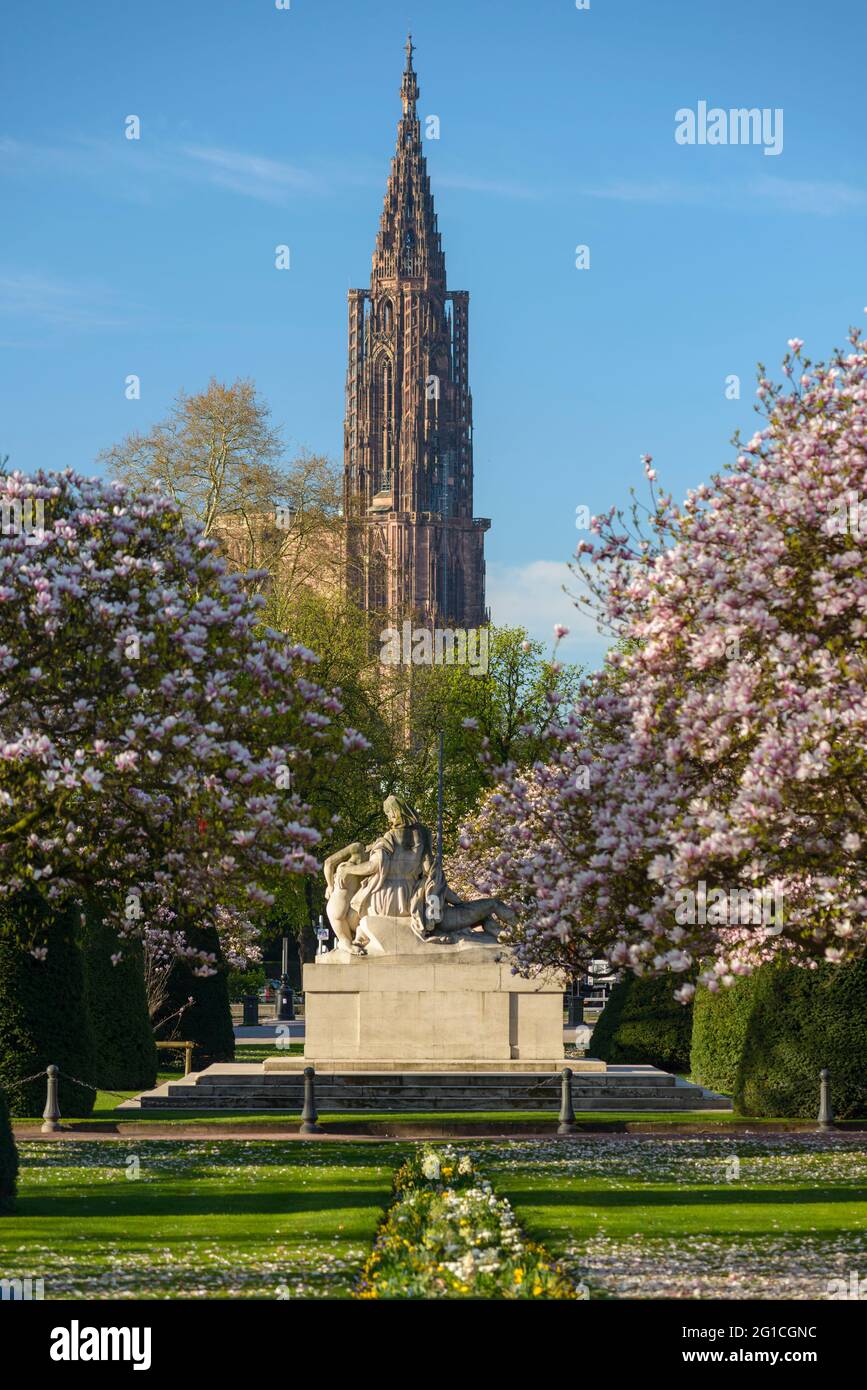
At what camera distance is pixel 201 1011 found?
3925 cm

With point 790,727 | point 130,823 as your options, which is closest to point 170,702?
point 130,823

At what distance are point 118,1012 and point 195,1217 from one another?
15.6 m

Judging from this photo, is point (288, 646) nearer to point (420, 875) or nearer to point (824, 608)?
point (824, 608)

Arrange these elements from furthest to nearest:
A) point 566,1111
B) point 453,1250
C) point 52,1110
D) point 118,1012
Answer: point 118,1012, point 566,1111, point 52,1110, point 453,1250

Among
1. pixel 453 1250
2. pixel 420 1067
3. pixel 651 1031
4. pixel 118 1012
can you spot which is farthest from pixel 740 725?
pixel 651 1031

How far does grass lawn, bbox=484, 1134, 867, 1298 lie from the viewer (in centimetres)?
1440

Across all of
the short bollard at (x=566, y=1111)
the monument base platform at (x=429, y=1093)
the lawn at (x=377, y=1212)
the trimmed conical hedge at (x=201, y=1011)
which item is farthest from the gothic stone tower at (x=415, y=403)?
the lawn at (x=377, y=1212)

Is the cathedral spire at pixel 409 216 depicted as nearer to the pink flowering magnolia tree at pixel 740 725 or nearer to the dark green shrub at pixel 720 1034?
the dark green shrub at pixel 720 1034

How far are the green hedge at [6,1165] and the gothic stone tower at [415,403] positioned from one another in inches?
5456

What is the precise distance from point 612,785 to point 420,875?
613 inches

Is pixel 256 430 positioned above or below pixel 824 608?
above

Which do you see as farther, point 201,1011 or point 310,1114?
point 201,1011

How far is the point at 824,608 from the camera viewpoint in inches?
611

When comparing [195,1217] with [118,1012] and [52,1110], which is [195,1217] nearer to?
[52,1110]
